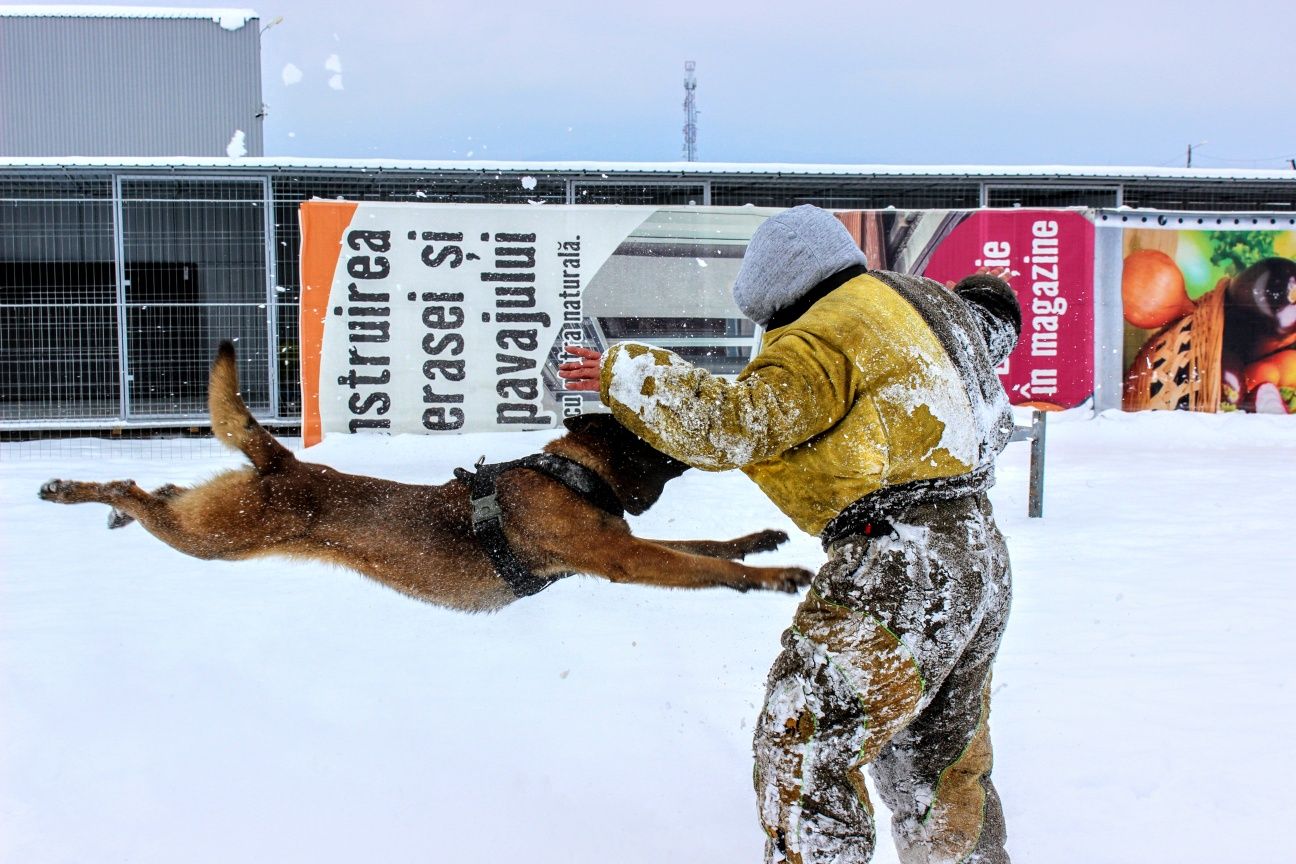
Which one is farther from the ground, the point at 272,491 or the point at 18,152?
the point at 18,152

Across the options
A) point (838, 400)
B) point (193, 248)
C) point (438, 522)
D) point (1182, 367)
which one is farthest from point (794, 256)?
point (193, 248)

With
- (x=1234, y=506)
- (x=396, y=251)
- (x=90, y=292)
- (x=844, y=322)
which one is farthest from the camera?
(x=90, y=292)

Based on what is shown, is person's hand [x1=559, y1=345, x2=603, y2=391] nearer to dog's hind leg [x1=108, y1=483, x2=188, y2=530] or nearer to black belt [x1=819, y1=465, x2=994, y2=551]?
black belt [x1=819, y1=465, x2=994, y2=551]

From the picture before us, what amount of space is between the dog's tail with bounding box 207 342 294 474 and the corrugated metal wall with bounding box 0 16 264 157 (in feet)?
38.0

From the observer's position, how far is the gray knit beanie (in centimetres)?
175

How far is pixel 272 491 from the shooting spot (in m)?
3.11

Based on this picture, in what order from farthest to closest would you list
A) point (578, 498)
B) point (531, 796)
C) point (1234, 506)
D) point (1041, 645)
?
point (1234, 506)
point (1041, 645)
point (578, 498)
point (531, 796)

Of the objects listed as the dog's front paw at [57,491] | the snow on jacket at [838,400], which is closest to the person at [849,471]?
the snow on jacket at [838,400]

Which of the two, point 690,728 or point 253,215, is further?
point 253,215

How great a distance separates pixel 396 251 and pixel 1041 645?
6.49 m

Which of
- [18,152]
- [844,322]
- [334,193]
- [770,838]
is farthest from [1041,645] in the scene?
[18,152]

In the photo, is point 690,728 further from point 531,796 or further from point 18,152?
point 18,152

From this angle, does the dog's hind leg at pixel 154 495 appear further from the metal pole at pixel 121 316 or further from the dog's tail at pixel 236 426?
the metal pole at pixel 121 316

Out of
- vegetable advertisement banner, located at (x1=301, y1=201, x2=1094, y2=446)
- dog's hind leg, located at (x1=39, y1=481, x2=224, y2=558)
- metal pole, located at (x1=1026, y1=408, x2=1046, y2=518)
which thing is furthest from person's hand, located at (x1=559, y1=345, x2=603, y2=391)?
vegetable advertisement banner, located at (x1=301, y1=201, x2=1094, y2=446)
